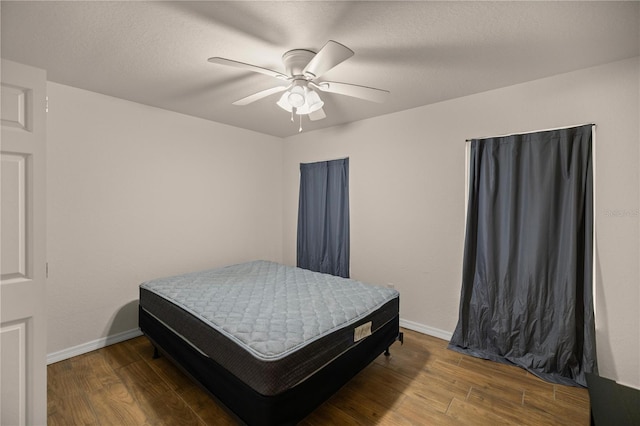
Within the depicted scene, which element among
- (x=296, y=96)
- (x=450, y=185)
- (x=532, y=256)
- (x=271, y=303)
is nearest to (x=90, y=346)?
(x=271, y=303)

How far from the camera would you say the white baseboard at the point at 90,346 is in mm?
2508

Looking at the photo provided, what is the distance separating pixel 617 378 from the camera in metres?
2.12

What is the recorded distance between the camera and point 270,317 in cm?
199

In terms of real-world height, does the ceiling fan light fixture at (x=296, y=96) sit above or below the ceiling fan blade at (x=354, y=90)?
below

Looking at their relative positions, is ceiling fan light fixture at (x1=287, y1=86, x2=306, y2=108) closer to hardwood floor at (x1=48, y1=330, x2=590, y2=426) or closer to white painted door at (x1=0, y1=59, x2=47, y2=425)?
white painted door at (x1=0, y1=59, x2=47, y2=425)

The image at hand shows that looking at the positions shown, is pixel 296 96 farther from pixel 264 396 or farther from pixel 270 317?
pixel 264 396

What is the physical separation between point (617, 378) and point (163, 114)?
4792 mm

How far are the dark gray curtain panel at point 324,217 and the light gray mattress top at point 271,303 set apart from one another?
0.82 meters

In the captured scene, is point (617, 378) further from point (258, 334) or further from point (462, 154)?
point (258, 334)

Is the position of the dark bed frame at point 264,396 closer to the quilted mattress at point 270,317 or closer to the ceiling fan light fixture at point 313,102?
the quilted mattress at point 270,317

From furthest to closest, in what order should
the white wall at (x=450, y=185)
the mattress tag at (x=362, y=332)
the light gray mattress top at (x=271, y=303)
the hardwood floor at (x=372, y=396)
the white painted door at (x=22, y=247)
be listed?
1. the white wall at (x=450, y=185)
2. the mattress tag at (x=362, y=332)
3. the hardwood floor at (x=372, y=396)
4. the light gray mattress top at (x=271, y=303)
5. the white painted door at (x=22, y=247)

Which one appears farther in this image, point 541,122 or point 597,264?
point 541,122

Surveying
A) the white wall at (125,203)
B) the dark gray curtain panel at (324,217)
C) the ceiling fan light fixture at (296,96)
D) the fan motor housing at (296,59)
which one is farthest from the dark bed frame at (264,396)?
the fan motor housing at (296,59)

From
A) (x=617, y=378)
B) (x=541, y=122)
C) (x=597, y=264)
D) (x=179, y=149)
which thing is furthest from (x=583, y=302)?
(x=179, y=149)
